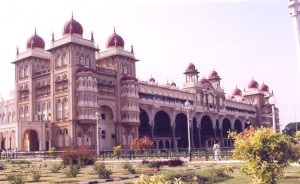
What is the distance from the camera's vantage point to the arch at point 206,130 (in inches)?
3081

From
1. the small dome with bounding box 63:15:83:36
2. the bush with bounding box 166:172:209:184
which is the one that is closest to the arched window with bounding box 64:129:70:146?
the small dome with bounding box 63:15:83:36

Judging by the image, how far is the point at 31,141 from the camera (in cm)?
5544

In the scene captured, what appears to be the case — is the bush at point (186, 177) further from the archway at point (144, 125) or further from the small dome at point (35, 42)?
the small dome at point (35, 42)

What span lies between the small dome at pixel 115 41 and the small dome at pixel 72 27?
266 inches

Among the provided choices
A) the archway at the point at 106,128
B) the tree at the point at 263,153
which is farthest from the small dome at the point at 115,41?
the tree at the point at 263,153

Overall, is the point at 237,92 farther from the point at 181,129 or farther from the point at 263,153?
the point at 263,153

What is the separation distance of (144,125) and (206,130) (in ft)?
66.8

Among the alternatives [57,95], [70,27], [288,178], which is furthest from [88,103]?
[288,178]

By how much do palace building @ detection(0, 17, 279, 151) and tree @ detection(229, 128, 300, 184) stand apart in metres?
31.9

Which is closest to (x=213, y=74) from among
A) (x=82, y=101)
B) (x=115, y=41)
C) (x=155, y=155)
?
(x=115, y=41)

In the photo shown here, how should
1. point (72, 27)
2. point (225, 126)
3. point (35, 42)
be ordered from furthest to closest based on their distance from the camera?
point (225, 126) → point (35, 42) → point (72, 27)

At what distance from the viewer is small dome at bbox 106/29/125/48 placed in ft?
196

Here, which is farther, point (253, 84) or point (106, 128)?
point (253, 84)

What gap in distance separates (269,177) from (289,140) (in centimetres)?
246
